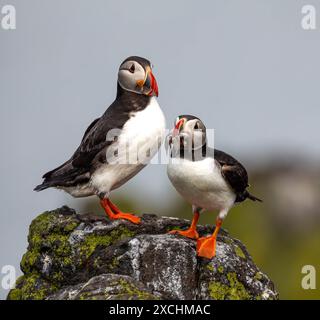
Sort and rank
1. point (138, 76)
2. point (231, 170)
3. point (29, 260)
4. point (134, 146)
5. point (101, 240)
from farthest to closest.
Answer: point (138, 76), point (134, 146), point (29, 260), point (101, 240), point (231, 170)

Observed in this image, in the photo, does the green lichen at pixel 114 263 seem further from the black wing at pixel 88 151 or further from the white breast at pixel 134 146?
the black wing at pixel 88 151

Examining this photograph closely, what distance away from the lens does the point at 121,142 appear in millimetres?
14984

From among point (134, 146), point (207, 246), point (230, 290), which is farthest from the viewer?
point (134, 146)

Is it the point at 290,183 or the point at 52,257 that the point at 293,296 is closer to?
the point at 290,183

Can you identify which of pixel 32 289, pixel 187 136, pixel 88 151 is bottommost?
pixel 32 289

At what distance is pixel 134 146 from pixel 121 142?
0.20 m

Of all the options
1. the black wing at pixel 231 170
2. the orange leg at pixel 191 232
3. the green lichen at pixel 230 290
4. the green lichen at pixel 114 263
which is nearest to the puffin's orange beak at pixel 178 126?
the black wing at pixel 231 170

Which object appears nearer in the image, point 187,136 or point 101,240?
point 187,136

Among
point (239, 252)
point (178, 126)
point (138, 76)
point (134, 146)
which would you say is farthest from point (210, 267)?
point (138, 76)

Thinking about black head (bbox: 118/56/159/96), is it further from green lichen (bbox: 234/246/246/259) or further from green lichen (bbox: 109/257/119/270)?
green lichen (bbox: 109/257/119/270)

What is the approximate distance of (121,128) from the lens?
1509 centimetres

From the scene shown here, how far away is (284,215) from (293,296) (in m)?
14.2

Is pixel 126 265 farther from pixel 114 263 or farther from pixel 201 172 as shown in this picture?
pixel 201 172
